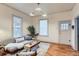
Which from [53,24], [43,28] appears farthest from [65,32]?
[43,28]

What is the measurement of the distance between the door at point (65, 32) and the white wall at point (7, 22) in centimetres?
133

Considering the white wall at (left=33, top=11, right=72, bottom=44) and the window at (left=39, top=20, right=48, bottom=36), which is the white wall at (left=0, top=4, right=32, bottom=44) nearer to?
the white wall at (left=33, top=11, right=72, bottom=44)

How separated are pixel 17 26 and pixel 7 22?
0.36 meters

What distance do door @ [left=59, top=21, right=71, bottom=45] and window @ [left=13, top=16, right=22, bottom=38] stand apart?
5.12 ft

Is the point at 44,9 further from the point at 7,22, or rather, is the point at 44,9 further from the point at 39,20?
the point at 7,22

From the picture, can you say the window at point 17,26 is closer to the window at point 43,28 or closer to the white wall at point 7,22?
the white wall at point 7,22

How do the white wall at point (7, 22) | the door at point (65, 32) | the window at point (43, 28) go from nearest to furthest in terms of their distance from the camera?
1. the white wall at point (7, 22)
2. the window at point (43, 28)
3. the door at point (65, 32)

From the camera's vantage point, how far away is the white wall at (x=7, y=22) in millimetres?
3035

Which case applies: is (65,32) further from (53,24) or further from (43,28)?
(43,28)

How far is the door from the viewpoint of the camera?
3549 mm

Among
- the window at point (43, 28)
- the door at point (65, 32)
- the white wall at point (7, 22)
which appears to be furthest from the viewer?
the door at point (65, 32)

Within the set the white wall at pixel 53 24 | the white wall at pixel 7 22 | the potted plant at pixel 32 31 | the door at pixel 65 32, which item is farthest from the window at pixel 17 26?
the door at pixel 65 32

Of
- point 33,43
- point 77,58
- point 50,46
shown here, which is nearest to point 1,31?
point 33,43

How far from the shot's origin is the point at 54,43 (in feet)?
12.4
